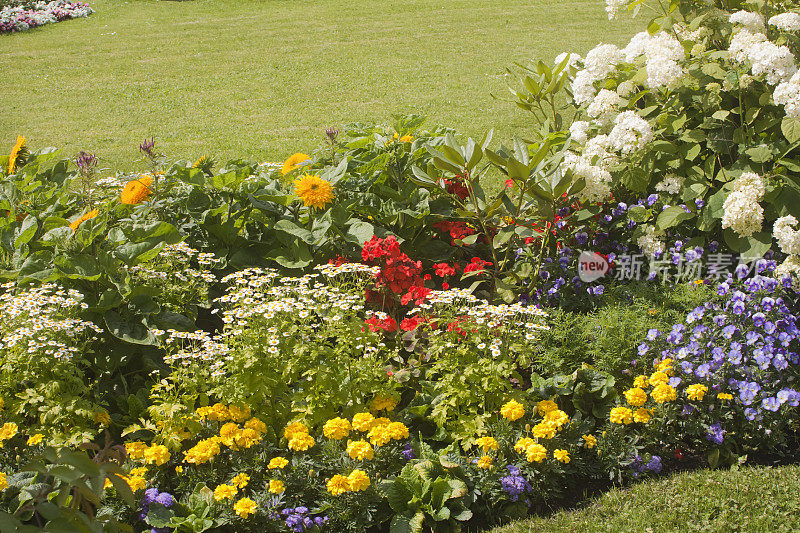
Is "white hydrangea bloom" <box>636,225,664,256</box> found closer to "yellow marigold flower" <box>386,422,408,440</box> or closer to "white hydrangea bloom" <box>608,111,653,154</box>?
"white hydrangea bloom" <box>608,111,653,154</box>

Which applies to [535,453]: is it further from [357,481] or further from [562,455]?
[357,481]

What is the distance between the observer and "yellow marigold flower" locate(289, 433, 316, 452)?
2529 millimetres

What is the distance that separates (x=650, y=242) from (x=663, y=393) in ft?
3.79

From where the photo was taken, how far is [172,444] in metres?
2.60

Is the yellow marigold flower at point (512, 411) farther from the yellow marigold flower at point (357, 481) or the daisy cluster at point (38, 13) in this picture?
the daisy cluster at point (38, 13)

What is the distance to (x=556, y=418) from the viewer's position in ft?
8.93

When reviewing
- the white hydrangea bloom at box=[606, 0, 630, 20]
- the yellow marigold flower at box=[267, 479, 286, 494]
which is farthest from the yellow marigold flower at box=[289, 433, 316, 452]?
the white hydrangea bloom at box=[606, 0, 630, 20]

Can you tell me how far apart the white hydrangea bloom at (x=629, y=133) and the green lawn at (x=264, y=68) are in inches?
137

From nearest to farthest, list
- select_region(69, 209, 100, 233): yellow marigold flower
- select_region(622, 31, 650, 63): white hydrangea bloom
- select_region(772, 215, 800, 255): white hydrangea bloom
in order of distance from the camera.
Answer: select_region(772, 215, 800, 255): white hydrangea bloom
select_region(69, 209, 100, 233): yellow marigold flower
select_region(622, 31, 650, 63): white hydrangea bloom

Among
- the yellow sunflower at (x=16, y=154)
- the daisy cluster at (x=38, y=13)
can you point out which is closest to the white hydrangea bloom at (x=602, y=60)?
the yellow sunflower at (x=16, y=154)

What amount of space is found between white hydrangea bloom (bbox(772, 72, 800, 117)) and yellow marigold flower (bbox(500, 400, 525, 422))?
1.97 m

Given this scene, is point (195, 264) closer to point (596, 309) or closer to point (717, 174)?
point (596, 309)

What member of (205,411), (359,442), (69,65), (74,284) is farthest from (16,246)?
(69,65)

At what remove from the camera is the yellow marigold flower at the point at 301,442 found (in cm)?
253
